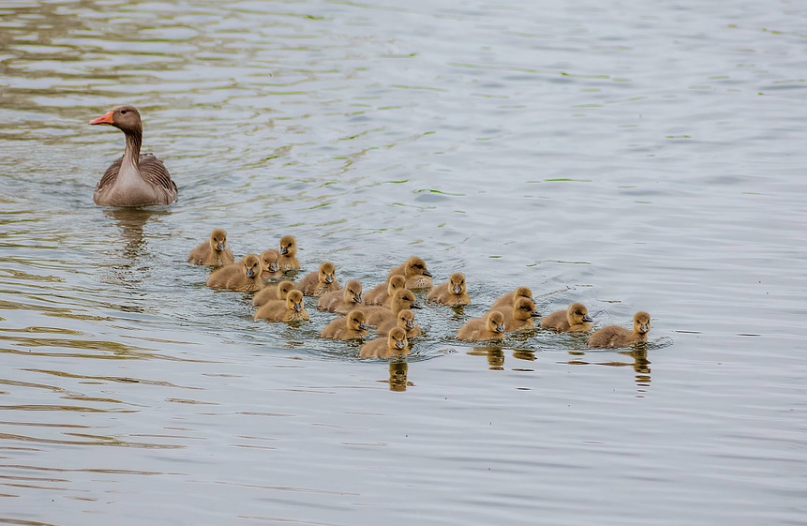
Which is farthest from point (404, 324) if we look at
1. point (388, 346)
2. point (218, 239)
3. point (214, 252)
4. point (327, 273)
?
point (214, 252)

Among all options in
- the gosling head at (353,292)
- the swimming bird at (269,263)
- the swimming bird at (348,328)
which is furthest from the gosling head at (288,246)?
the swimming bird at (348,328)

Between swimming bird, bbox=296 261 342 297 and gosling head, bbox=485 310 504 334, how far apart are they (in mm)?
1747

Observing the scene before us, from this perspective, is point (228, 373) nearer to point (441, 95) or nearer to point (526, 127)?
point (526, 127)


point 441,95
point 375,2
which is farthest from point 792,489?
point 375,2

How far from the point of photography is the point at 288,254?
11758 millimetres

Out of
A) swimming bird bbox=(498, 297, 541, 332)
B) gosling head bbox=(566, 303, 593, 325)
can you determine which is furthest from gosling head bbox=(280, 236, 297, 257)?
gosling head bbox=(566, 303, 593, 325)

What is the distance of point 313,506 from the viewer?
22.8 feet

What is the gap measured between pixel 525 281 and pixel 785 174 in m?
4.97

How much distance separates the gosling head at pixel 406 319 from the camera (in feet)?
31.6

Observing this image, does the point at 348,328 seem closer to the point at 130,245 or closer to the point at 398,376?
the point at 398,376

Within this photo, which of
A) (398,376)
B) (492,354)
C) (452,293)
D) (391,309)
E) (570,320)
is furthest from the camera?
(452,293)

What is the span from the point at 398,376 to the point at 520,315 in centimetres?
138

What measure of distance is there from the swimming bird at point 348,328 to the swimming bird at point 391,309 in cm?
20

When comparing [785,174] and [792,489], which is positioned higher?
[785,174]
